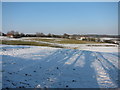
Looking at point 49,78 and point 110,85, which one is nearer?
point 110,85

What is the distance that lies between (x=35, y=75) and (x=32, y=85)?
0.78 m

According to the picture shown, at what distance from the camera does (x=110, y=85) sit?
331 cm

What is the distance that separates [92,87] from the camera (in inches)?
125

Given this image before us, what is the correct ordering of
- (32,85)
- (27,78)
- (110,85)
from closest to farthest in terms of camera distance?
(32,85) → (110,85) → (27,78)

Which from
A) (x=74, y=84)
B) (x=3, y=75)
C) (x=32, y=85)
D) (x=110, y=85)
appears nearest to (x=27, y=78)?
(x=32, y=85)

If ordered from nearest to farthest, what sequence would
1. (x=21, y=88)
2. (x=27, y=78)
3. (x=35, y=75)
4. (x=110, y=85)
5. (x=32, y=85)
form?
(x=21, y=88) → (x=32, y=85) → (x=110, y=85) → (x=27, y=78) → (x=35, y=75)

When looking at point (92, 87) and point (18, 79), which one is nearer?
point (92, 87)

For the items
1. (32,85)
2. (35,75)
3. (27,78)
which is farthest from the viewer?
(35,75)

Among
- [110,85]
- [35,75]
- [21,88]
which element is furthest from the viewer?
[35,75]

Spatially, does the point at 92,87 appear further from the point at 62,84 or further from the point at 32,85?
the point at 32,85

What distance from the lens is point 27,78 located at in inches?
141

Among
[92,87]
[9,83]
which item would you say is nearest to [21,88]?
[9,83]

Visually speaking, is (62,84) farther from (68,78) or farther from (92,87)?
(92,87)

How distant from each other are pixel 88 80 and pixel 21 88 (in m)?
2.09
